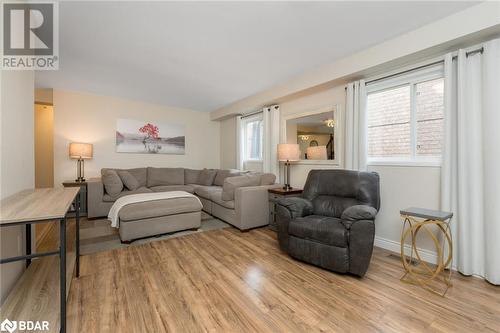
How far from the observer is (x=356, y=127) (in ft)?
9.64

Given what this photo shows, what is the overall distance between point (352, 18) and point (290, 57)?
89 centimetres

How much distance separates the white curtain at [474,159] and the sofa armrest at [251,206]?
2.24 m

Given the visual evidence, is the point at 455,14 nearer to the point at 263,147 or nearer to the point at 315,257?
the point at 315,257

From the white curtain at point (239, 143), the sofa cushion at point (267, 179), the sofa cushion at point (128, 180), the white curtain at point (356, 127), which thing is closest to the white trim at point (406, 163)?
the white curtain at point (356, 127)

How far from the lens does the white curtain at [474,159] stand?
192 cm

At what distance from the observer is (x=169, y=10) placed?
76.6 inches

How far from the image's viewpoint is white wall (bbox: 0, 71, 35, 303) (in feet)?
4.99

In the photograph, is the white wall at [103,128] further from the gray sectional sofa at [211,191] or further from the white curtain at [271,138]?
the white curtain at [271,138]

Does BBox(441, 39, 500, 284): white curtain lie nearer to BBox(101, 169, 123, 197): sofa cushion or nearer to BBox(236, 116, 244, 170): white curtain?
BBox(236, 116, 244, 170): white curtain

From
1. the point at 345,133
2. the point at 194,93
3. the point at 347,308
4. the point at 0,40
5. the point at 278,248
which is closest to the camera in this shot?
the point at 0,40

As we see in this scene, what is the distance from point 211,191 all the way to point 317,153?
2.14 metres

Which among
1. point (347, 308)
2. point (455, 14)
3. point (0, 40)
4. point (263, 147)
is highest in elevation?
point (455, 14)

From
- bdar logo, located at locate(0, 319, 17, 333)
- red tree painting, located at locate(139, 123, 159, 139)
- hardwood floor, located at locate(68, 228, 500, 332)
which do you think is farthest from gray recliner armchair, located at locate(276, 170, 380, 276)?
red tree painting, located at locate(139, 123, 159, 139)

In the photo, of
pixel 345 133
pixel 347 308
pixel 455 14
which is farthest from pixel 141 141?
pixel 455 14
